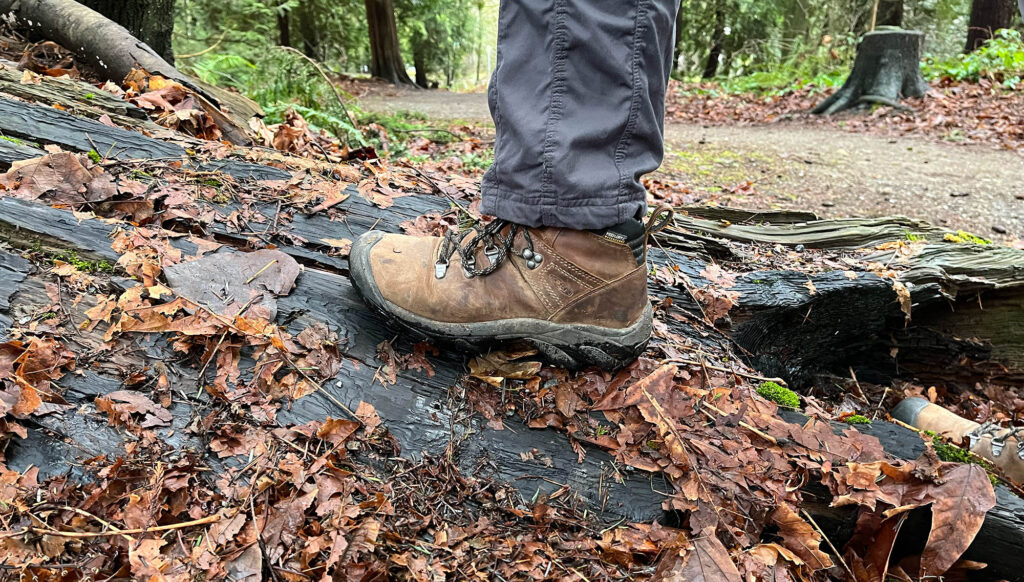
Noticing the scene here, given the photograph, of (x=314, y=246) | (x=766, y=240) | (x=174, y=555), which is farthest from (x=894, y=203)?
(x=174, y=555)

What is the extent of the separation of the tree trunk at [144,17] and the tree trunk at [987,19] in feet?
48.0

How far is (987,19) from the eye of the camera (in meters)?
12.5

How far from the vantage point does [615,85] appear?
1713mm

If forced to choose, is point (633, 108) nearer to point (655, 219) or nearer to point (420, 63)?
point (655, 219)

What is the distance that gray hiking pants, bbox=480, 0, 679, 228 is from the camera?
1668 millimetres

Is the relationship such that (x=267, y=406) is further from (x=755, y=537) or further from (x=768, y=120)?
(x=768, y=120)

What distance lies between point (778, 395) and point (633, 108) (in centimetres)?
137

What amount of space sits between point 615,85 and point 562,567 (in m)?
1.38

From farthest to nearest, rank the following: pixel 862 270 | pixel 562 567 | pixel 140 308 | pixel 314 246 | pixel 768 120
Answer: pixel 768 120, pixel 862 270, pixel 314 246, pixel 140 308, pixel 562 567

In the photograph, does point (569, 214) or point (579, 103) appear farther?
point (569, 214)

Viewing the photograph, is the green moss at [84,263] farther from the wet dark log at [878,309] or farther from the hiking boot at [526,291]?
the wet dark log at [878,309]

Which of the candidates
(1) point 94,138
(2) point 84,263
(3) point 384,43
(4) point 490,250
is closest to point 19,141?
(1) point 94,138

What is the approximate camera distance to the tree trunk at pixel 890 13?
14453 mm

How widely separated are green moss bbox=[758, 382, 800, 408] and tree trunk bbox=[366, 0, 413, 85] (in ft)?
54.5
